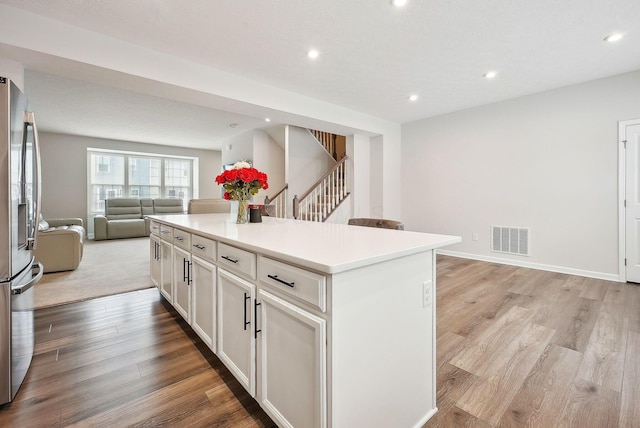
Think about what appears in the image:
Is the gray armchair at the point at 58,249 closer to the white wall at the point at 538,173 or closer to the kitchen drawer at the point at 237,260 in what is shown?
the kitchen drawer at the point at 237,260

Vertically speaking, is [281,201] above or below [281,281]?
above

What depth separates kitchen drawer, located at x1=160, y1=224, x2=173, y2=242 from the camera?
2416mm

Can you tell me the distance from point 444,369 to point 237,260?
146 centimetres

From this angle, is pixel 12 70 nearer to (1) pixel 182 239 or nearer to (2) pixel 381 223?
(1) pixel 182 239

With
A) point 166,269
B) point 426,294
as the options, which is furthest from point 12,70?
point 426,294

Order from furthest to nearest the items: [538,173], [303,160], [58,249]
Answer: [303,160]
[538,173]
[58,249]

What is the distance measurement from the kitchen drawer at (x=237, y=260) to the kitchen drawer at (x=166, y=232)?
39.8 inches

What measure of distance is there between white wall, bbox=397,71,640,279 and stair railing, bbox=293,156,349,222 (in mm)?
1468

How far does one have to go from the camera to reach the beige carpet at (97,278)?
3084 millimetres

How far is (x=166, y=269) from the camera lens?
2.56m

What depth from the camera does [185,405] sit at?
151 cm

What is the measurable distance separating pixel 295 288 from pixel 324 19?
232cm

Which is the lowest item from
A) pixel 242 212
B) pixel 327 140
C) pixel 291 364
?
pixel 291 364

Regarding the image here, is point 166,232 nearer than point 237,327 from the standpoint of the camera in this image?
No
